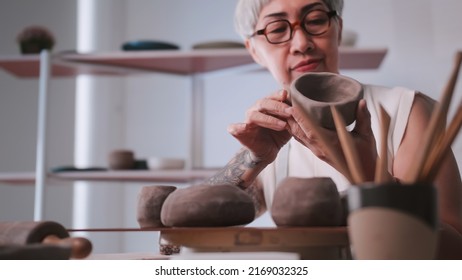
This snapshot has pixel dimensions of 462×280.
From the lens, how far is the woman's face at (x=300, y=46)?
107 centimetres

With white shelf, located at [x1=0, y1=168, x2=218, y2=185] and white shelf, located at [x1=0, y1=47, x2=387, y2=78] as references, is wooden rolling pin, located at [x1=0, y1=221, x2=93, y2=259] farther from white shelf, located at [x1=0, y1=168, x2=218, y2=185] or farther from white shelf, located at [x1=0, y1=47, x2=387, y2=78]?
white shelf, located at [x1=0, y1=47, x2=387, y2=78]

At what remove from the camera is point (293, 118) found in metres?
0.66

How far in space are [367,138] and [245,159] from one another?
0.35 meters

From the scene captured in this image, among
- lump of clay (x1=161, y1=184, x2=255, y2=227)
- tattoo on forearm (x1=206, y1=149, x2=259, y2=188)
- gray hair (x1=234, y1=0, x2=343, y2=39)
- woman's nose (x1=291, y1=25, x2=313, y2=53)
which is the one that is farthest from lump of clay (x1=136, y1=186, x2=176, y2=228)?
gray hair (x1=234, y1=0, x2=343, y2=39)

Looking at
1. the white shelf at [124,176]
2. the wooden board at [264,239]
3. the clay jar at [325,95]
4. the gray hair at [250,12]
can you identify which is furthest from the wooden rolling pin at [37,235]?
the white shelf at [124,176]

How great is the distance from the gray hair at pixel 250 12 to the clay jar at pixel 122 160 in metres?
0.78

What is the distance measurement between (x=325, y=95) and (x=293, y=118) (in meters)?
0.12

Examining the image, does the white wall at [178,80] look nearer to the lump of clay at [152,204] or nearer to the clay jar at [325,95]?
the lump of clay at [152,204]

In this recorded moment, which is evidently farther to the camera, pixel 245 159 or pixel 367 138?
pixel 245 159

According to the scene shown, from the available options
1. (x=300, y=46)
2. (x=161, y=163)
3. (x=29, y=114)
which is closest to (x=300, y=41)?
(x=300, y=46)

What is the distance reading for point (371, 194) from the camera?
1.28 ft

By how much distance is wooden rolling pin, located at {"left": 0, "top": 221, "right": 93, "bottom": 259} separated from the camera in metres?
0.48

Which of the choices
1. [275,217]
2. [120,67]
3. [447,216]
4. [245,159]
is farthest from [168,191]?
[120,67]

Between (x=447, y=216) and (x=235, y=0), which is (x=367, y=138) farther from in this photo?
(x=235, y=0)
